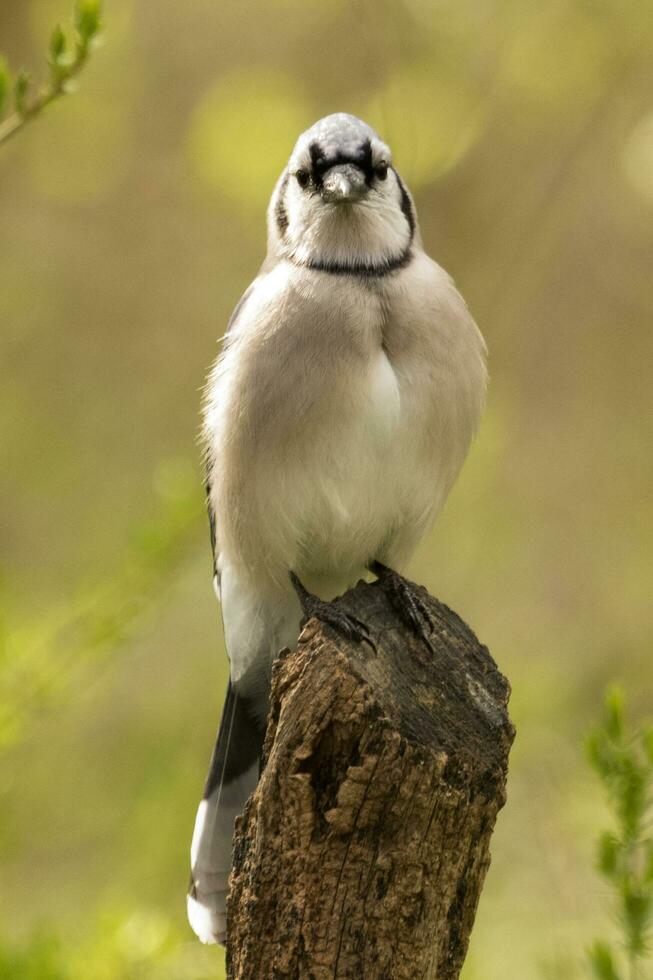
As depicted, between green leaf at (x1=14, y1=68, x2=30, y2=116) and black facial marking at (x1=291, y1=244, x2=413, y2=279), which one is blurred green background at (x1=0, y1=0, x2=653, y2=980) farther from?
green leaf at (x1=14, y1=68, x2=30, y2=116)

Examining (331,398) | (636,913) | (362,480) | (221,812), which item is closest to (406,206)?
(331,398)

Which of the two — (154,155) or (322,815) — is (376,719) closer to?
(322,815)

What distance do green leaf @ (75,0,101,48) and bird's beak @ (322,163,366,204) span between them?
801 mm

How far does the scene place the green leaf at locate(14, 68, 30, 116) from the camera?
2.19 m

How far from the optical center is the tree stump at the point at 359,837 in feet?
6.59

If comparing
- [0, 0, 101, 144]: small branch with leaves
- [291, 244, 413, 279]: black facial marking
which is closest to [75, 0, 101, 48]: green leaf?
[0, 0, 101, 144]: small branch with leaves

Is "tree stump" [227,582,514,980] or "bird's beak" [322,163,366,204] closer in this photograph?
"tree stump" [227,582,514,980]

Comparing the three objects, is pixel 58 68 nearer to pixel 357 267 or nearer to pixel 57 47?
pixel 57 47

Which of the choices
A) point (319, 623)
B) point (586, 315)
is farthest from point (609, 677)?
point (319, 623)

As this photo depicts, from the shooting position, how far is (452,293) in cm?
315

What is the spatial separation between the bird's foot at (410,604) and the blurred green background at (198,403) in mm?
537

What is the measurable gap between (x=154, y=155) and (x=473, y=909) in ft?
13.2

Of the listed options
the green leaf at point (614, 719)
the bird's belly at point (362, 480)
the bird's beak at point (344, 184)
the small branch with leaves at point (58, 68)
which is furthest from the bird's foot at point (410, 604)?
the small branch with leaves at point (58, 68)

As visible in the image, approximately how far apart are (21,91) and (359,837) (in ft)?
4.25
